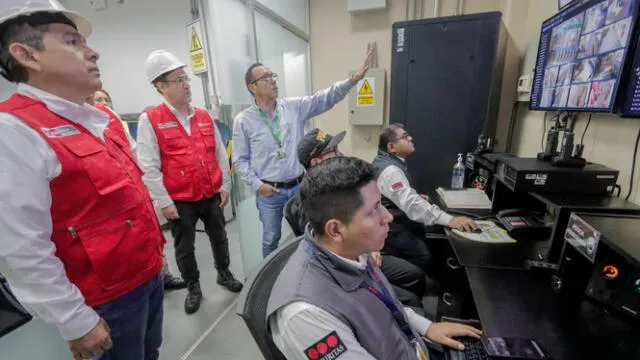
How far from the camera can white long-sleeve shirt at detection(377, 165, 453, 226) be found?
4.98 ft

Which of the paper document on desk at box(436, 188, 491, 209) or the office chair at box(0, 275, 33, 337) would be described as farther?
the paper document on desk at box(436, 188, 491, 209)

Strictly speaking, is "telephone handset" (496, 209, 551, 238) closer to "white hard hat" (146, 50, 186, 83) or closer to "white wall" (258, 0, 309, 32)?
"white hard hat" (146, 50, 186, 83)

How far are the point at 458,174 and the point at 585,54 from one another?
1170mm

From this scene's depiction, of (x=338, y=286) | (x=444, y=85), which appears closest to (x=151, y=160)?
(x=338, y=286)

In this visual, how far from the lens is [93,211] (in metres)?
0.84

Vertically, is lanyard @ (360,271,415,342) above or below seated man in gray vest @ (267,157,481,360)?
below

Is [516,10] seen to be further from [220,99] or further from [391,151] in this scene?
[220,99]

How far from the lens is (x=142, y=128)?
63.2 inches

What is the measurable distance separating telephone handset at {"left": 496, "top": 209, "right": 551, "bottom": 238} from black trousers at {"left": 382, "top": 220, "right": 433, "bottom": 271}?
0.46 metres

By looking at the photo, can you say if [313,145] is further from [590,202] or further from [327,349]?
[590,202]

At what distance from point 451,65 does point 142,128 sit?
2263 mm

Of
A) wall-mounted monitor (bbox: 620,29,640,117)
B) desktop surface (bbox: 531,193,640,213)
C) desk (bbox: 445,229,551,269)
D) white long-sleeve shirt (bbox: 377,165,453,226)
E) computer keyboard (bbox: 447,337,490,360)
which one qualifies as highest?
wall-mounted monitor (bbox: 620,29,640,117)

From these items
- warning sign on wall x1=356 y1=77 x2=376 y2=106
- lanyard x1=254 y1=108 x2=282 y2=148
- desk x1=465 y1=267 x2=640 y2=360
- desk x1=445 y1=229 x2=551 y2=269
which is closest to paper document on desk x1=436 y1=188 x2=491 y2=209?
desk x1=445 y1=229 x2=551 y2=269

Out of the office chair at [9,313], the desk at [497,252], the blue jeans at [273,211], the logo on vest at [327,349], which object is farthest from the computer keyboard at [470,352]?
the office chair at [9,313]
